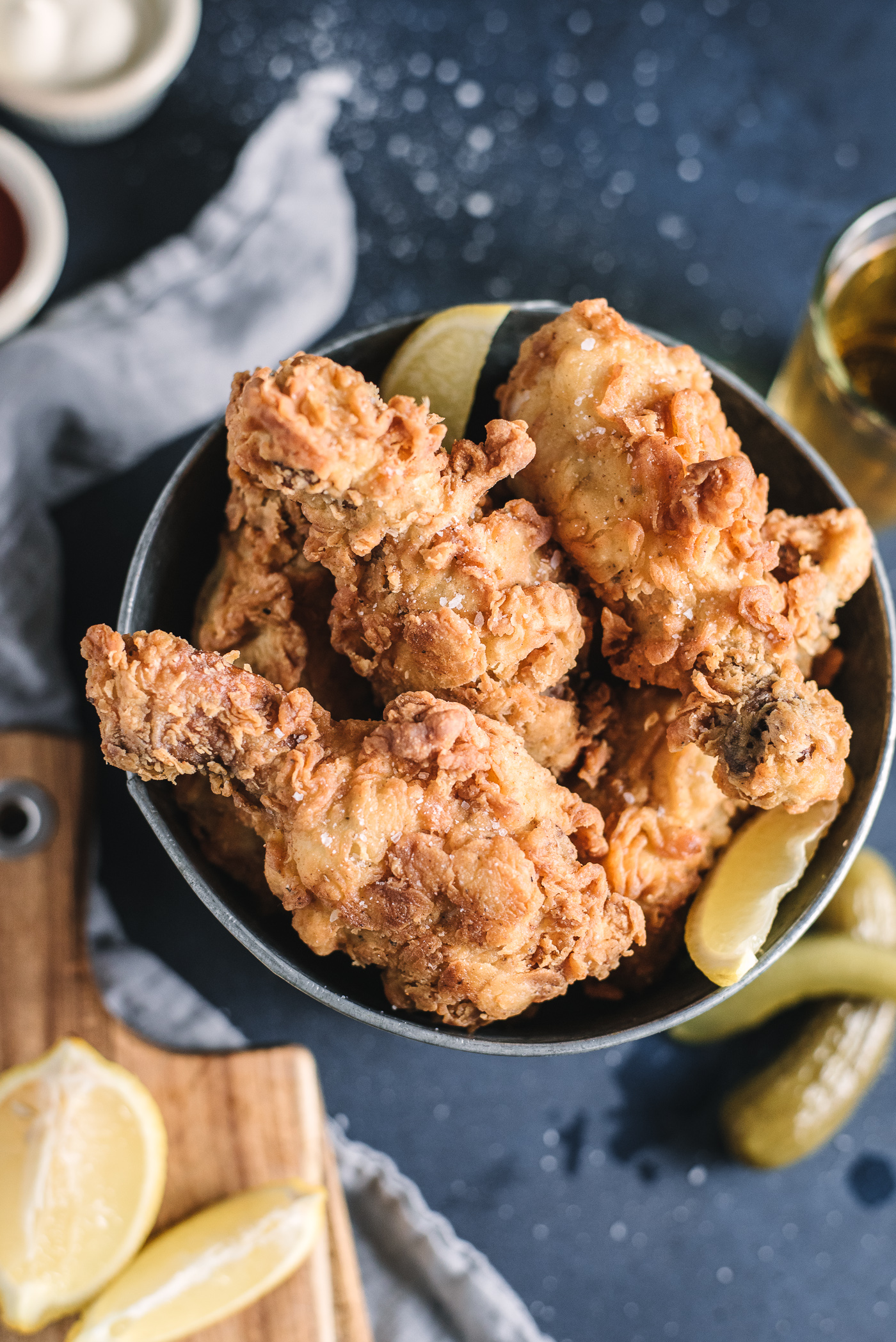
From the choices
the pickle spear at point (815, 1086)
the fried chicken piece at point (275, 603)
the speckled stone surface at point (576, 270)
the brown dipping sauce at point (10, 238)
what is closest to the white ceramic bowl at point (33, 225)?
the brown dipping sauce at point (10, 238)

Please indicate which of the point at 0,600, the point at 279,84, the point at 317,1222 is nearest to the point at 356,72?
the point at 279,84

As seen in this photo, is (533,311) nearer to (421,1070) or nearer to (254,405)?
(254,405)

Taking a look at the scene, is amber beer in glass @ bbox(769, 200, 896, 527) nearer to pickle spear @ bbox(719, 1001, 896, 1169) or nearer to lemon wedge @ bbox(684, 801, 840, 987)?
lemon wedge @ bbox(684, 801, 840, 987)

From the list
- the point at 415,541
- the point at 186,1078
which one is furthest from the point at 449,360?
the point at 186,1078

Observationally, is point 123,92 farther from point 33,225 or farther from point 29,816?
point 29,816

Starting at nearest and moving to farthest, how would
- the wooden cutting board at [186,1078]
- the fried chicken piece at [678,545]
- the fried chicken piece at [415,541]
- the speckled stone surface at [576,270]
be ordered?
the fried chicken piece at [415,541] → the fried chicken piece at [678,545] → the wooden cutting board at [186,1078] → the speckled stone surface at [576,270]

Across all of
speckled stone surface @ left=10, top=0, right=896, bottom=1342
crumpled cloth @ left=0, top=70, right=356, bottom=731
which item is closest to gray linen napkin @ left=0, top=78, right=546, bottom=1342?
crumpled cloth @ left=0, top=70, right=356, bottom=731

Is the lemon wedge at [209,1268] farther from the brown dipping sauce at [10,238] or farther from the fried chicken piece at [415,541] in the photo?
the brown dipping sauce at [10,238]
